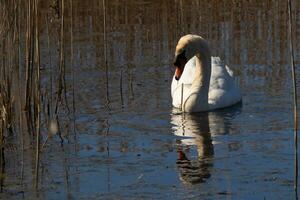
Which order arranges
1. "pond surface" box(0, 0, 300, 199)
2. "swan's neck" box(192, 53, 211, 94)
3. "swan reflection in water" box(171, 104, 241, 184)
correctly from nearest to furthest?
"pond surface" box(0, 0, 300, 199)
"swan reflection in water" box(171, 104, 241, 184)
"swan's neck" box(192, 53, 211, 94)

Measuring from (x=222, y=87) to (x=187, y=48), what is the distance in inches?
27.1

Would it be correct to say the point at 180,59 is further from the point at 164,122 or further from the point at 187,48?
the point at 164,122

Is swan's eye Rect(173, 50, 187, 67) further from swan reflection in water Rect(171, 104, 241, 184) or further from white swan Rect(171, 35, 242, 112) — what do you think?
swan reflection in water Rect(171, 104, 241, 184)

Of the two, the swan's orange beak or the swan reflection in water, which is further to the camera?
the swan's orange beak

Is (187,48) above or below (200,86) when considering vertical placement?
above

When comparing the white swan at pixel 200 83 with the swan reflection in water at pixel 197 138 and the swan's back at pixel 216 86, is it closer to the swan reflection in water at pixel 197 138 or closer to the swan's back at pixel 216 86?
the swan's back at pixel 216 86

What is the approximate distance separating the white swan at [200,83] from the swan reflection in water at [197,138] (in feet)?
0.48

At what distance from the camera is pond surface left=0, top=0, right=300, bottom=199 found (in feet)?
26.4

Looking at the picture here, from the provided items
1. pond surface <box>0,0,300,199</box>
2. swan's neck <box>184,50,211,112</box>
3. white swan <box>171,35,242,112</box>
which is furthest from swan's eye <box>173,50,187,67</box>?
pond surface <box>0,0,300,199</box>

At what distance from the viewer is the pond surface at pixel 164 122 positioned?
805 centimetres

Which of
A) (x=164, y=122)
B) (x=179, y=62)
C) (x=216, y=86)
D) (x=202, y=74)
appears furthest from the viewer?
(x=216, y=86)

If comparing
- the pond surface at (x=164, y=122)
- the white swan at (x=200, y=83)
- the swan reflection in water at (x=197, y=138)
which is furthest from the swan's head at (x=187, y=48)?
the swan reflection in water at (x=197, y=138)

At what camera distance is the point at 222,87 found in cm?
1213

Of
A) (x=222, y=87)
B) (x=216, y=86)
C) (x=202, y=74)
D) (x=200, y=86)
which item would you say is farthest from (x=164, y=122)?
(x=216, y=86)
